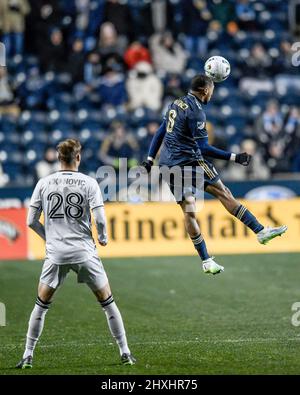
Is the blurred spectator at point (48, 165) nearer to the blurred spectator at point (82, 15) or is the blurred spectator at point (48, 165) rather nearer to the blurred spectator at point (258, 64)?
the blurred spectator at point (82, 15)

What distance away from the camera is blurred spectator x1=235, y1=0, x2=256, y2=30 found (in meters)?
26.5

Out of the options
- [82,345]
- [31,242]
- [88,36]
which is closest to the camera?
[82,345]

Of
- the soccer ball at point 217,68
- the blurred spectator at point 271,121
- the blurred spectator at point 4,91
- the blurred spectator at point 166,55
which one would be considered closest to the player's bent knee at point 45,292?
the soccer ball at point 217,68

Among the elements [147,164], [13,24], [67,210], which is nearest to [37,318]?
[67,210]

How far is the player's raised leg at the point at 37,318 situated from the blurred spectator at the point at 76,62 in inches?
581

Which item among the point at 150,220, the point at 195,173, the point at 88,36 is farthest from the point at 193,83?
the point at 88,36

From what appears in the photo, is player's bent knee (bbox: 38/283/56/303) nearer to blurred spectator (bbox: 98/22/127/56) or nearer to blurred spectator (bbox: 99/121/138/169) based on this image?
blurred spectator (bbox: 99/121/138/169)

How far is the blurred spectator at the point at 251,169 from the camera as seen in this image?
23188 mm

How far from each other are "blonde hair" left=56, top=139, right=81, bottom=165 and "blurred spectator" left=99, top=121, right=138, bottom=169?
40.4 ft

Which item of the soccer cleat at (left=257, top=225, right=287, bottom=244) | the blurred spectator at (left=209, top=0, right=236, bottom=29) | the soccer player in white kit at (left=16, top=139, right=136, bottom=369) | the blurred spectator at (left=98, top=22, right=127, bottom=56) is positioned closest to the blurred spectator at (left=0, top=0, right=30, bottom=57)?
the blurred spectator at (left=98, top=22, right=127, bottom=56)

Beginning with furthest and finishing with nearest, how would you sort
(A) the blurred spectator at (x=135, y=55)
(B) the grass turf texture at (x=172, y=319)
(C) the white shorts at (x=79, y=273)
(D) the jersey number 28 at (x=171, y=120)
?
(A) the blurred spectator at (x=135, y=55) → (D) the jersey number 28 at (x=171, y=120) → (B) the grass turf texture at (x=172, y=319) → (C) the white shorts at (x=79, y=273)

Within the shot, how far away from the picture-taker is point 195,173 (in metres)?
12.8
